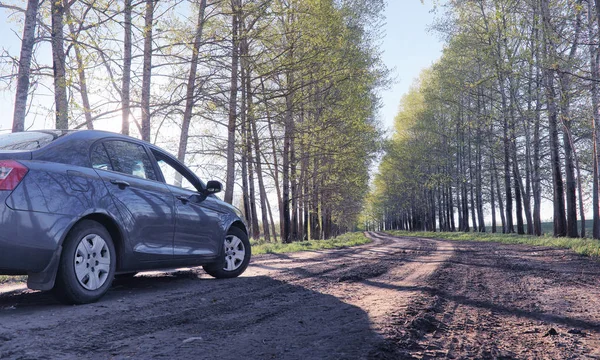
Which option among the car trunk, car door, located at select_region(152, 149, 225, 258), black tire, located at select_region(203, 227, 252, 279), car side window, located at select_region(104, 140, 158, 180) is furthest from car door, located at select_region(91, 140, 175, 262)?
black tire, located at select_region(203, 227, 252, 279)

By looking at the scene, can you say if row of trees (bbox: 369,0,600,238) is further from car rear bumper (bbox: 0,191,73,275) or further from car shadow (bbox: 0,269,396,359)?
car rear bumper (bbox: 0,191,73,275)

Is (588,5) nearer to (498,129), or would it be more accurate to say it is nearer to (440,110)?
(498,129)

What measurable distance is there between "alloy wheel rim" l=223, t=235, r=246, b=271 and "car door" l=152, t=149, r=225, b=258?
311 mm

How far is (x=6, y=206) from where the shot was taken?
3.35 meters

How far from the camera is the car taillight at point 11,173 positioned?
338 centimetres

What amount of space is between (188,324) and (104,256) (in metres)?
1.43

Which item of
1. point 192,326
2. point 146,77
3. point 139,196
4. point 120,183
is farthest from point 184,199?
point 146,77

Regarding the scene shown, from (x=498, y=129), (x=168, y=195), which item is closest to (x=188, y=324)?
(x=168, y=195)

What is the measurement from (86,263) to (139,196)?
92 centimetres

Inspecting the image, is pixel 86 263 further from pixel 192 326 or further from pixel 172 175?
pixel 172 175

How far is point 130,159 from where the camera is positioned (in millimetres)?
4902

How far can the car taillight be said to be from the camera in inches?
133

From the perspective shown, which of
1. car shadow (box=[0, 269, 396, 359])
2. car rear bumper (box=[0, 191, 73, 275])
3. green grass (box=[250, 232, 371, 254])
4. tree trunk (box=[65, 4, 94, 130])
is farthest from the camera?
green grass (box=[250, 232, 371, 254])

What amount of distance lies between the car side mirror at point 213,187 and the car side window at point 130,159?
2.51 feet
